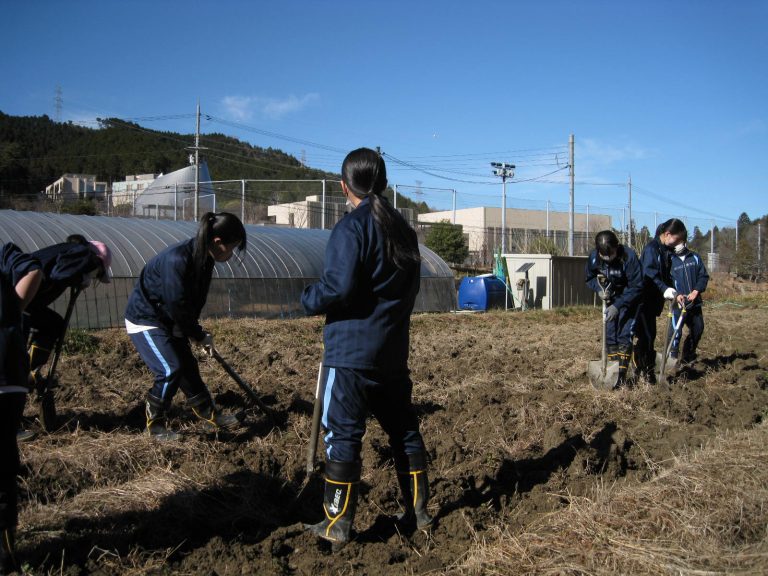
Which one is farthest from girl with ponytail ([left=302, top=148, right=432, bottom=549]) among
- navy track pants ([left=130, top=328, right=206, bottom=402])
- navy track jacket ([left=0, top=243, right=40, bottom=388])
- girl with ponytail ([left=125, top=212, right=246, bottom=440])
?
navy track pants ([left=130, top=328, right=206, bottom=402])

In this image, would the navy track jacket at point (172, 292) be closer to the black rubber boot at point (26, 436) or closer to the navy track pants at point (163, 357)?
the navy track pants at point (163, 357)

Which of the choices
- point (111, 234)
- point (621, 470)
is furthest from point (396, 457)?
point (111, 234)

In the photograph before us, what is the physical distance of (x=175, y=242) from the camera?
14.0 m

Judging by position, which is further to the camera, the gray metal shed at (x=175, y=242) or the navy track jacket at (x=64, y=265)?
the gray metal shed at (x=175, y=242)

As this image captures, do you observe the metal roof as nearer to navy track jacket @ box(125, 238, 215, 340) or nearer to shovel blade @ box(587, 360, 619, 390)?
shovel blade @ box(587, 360, 619, 390)

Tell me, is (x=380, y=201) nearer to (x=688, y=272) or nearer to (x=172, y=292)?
(x=172, y=292)

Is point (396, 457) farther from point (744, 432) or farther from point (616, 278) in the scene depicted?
point (616, 278)

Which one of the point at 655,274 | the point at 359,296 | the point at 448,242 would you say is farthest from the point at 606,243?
the point at 448,242

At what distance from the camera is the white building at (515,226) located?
3484cm

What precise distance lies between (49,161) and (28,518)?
70.8m

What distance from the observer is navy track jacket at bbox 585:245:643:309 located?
251 inches

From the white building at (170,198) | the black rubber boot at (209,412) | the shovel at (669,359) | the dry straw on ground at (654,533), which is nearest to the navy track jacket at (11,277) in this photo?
the black rubber boot at (209,412)

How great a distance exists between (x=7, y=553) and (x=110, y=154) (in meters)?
75.4

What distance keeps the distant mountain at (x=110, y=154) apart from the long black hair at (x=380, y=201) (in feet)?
182
